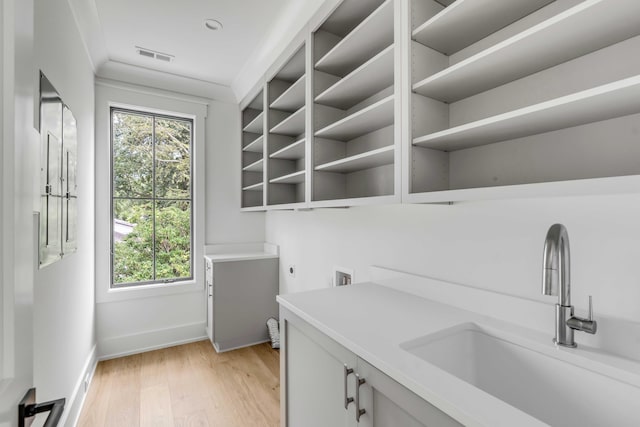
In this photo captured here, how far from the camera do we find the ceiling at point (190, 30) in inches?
77.7

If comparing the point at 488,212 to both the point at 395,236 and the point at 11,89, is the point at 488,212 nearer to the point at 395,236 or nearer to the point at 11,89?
the point at 395,236

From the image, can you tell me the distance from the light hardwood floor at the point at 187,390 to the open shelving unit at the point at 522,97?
6.04ft

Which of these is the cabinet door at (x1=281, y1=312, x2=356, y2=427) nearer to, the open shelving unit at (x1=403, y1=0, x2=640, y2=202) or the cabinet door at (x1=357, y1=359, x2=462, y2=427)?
the cabinet door at (x1=357, y1=359, x2=462, y2=427)

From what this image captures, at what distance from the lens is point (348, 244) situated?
6.86 feet

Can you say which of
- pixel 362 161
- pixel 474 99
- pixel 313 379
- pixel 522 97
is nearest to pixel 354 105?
pixel 362 161

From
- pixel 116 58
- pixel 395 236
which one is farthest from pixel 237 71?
pixel 395 236

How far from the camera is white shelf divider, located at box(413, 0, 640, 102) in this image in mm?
780

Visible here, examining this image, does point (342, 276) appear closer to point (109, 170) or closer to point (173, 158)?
point (173, 158)

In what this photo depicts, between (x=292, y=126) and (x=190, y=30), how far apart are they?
1024 millimetres

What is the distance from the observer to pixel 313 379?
121 centimetres

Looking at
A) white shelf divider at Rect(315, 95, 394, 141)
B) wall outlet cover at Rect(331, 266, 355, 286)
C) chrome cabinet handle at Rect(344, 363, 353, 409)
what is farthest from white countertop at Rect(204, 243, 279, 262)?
chrome cabinet handle at Rect(344, 363, 353, 409)

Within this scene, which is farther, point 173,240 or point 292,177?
point 173,240

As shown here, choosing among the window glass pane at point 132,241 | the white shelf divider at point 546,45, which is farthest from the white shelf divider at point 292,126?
the window glass pane at point 132,241

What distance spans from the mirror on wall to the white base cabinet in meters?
1.14
